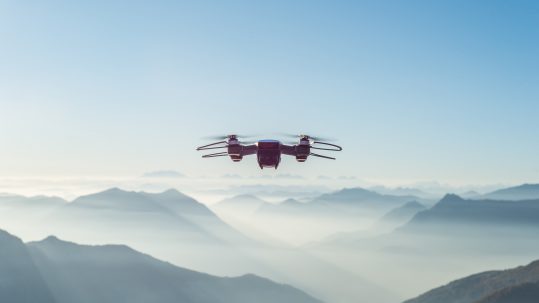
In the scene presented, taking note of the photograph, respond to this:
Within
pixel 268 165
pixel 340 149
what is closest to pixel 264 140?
pixel 268 165

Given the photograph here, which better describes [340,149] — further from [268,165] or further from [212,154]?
[212,154]

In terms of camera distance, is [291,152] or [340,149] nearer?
[340,149]

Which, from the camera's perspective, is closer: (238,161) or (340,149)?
(340,149)

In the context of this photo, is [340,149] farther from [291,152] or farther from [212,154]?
[212,154]

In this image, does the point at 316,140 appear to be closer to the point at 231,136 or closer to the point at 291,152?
the point at 291,152

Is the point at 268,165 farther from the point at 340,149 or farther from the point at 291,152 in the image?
the point at 340,149

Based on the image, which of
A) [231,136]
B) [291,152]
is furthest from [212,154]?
[291,152]
